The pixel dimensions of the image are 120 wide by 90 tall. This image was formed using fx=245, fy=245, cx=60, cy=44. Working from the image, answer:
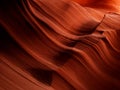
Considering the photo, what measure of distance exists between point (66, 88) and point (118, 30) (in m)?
0.44

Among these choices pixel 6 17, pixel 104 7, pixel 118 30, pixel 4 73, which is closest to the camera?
pixel 4 73

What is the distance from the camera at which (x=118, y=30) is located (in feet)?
4.28

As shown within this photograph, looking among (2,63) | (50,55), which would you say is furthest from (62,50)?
(2,63)

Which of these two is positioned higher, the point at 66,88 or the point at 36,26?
the point at 36,26

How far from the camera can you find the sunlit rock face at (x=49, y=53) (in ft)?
3.65

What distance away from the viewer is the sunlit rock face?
111 centimetres

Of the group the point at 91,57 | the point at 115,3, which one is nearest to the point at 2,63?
the point at 91,57

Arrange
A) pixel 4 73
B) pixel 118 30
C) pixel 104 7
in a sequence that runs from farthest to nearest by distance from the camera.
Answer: pixel 104 7 → pixel 118 30 → pixel 4 73

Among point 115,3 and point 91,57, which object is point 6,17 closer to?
point 91,57

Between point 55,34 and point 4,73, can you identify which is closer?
point 4,73

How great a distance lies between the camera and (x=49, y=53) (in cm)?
120

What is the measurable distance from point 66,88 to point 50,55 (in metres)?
0.18

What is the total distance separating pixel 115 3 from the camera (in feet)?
→ 5.87

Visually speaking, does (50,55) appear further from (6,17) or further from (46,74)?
(6,17)
